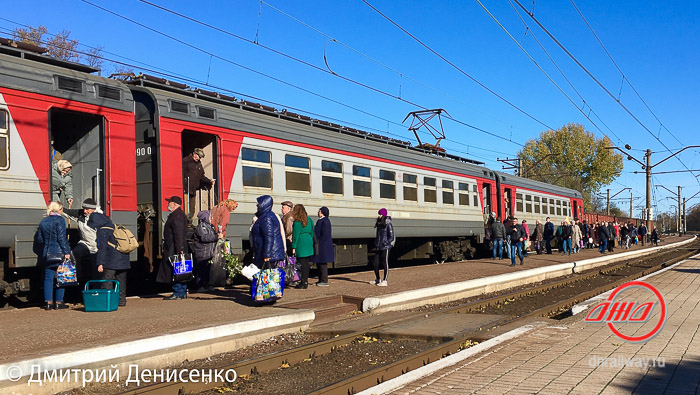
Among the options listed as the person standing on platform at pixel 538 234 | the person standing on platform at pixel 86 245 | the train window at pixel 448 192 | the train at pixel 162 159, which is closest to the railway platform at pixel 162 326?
the person standing on platform at pixel 86 245

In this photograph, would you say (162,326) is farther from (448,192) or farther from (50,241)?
(448,192)

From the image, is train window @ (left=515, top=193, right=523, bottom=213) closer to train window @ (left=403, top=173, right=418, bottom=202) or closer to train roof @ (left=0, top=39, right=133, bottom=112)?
train window @ (left=403, top=173, right=418, bottom=202)

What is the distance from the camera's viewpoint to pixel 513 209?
26672 mm

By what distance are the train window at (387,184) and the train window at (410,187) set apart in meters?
0.63

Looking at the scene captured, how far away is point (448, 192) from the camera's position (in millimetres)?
20891

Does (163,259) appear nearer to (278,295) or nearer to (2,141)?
(278,295)

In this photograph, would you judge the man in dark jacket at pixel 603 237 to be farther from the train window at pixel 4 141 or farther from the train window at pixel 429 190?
the train window at pixel 4 141

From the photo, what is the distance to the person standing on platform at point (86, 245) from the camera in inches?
355

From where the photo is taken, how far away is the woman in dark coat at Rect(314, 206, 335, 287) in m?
12.1

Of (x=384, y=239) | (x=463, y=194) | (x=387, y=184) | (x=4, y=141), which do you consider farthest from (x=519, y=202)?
(x=4, y=141)

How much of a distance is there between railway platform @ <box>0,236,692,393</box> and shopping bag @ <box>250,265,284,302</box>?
7.9 inches

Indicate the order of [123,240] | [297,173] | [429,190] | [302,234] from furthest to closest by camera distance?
[429,190] → [297,173] → [302,234] → [123,240]

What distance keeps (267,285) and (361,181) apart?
299 inches

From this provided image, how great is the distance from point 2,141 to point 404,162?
11522mm
